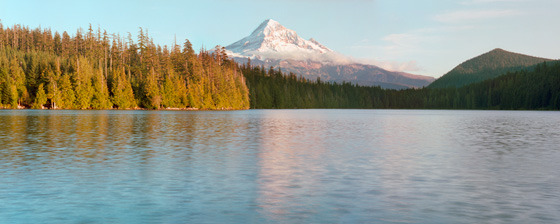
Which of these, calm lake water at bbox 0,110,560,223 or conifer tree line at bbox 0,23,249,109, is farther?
conifer tree line at bbox 0,23,249,109

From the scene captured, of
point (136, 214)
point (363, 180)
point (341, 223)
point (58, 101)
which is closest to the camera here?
point (341, 223)

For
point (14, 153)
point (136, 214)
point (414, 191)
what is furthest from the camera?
point (14, 153)

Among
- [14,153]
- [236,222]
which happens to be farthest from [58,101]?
[236,222]

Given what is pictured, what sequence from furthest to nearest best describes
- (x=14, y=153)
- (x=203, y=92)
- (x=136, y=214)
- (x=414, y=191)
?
(x=203, y=92) < (x=14, y=153) < (x=414, y=191) < (x=136, y=214)

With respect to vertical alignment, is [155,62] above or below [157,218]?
above

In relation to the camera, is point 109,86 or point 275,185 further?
point 109,86

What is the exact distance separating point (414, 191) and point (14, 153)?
73.7 ft

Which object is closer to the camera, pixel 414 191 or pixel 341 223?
pixel 341 223

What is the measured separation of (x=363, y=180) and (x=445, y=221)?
6.97 m

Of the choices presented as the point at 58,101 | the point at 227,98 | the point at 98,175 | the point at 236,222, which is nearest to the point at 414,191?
the point at 236,222

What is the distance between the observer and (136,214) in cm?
1317

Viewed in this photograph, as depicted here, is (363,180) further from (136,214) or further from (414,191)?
(136,214)

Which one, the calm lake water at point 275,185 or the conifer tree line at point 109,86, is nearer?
the calm lake water at point 275,185

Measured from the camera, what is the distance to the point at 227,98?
190375mm
